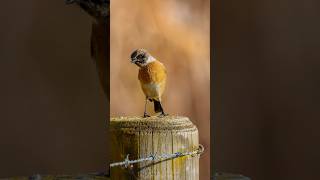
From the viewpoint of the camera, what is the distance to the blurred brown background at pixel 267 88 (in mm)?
2129

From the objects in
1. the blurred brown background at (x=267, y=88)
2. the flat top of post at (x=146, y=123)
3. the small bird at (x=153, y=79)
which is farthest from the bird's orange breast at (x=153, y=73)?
the blurred brown background at (x=267, y=88)

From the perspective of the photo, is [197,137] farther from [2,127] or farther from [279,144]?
[2,127]

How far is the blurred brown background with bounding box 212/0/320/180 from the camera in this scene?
213 cm

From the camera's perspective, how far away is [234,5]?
2.25m

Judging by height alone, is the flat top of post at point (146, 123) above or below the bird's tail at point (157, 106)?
below

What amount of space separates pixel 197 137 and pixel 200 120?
0.22ft

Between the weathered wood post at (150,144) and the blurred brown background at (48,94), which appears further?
the blurred brown background at (48,94)

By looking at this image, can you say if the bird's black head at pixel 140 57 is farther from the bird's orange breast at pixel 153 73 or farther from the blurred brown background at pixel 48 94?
the blurred brown background at pixel 48 94

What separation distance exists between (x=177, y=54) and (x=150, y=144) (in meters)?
0.23

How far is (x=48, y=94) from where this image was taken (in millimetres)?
2291

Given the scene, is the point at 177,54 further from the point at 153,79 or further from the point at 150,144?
the point at 150,144

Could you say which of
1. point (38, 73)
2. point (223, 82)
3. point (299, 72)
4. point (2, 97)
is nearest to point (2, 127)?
point (2, 97)

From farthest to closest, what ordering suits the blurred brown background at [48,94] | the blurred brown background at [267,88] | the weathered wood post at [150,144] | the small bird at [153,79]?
the blurred brown background at [48,94]
the blurred brown background at [267,88]
the small bird at [153,79]
the weathered wood post at [150,144]

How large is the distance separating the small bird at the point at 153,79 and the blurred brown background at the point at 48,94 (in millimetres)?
1230
